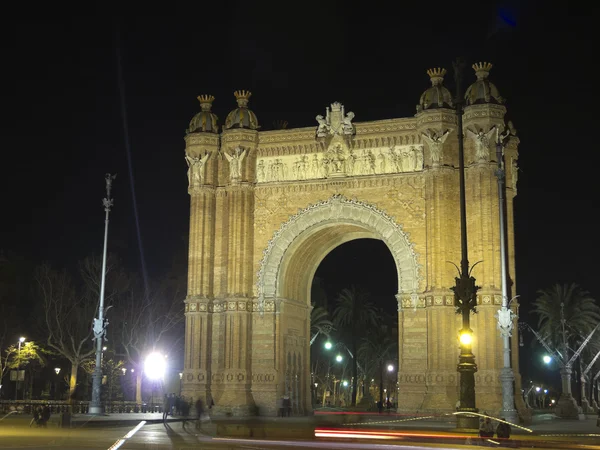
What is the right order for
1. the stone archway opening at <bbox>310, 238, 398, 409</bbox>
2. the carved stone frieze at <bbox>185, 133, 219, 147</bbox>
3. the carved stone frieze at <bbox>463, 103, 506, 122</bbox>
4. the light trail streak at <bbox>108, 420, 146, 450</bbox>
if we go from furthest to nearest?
the stone archway opening at <bbox>310, 238, 398, 409</bbox>, the carved stone frieze at <bbox>185, 133, 219, 147</bbox>, the carved stone frieze at <bbox>463, 103, 506, 122</bbox>, the light trail streak at <bbox>108, 420, 146, 450</bbox>

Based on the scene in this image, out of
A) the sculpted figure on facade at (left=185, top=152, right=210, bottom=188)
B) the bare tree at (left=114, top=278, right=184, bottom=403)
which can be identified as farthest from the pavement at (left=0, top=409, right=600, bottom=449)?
the bare tree at (left=114, top=278, right=184, bottom=403)

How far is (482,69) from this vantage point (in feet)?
127

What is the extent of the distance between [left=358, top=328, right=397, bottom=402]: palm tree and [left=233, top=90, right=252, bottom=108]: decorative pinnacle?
35.9 meters

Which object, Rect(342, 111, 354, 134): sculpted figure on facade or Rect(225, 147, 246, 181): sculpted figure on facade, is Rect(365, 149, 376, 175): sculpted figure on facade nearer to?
Rect(342, 111, 354, 134): sculpted figure on facade

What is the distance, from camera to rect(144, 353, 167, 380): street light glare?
51469mm

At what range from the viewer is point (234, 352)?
39.8 meters

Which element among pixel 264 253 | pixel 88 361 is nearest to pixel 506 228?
pixel 264 253

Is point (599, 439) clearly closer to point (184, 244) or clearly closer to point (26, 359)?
point (26, 359)

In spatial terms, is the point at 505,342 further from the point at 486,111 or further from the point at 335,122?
the point at 335,122

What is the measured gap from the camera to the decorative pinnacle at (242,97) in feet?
140

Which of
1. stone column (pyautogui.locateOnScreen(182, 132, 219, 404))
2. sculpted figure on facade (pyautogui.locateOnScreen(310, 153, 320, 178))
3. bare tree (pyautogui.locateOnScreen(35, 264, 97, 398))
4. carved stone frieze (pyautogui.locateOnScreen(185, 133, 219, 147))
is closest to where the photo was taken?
stone column (pyautogui.locateOnScreen(182, 132, 219, 404))

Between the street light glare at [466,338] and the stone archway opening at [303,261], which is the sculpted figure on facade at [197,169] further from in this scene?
the street light glare at [466,338]

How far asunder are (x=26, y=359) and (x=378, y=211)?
3143 centimetres

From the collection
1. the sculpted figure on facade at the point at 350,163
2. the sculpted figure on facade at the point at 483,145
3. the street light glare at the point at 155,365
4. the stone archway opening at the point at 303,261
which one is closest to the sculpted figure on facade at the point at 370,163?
the sculpted figure on facade at the point at 350,163
